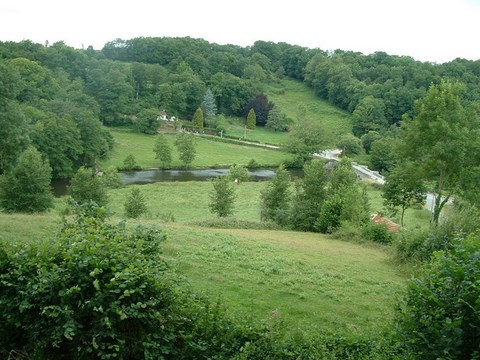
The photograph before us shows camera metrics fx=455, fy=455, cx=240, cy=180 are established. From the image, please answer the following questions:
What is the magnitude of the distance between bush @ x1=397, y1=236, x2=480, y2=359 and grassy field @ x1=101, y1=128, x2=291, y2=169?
54.6m

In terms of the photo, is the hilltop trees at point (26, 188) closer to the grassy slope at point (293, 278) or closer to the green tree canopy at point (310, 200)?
the grassy slope at point (293, 278)

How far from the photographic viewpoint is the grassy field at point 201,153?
63.2m

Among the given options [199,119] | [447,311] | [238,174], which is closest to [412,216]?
[238,174]

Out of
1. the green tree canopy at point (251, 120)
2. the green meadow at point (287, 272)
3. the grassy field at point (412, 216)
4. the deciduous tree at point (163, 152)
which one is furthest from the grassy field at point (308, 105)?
the green meadow at point (287, 272)

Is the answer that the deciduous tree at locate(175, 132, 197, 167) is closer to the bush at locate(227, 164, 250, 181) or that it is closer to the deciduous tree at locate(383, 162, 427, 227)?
the bush at locate(227, 164, 250, 181)

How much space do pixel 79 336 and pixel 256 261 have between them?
9.89 meters

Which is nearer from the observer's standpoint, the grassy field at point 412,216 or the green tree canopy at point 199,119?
the grassy field at point 412,216

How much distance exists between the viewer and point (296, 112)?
339ft

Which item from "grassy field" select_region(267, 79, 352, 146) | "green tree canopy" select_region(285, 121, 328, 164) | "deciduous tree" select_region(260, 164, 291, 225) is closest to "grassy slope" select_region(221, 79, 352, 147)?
"grassy field" select_region(267, 79, 352, 146)

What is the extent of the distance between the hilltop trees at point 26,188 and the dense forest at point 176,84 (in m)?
7.06

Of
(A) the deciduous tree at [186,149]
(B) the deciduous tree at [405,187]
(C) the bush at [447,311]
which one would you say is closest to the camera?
(C) the bush at [447,311]

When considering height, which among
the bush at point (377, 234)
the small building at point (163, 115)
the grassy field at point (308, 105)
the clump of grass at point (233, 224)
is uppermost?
the grassy field at point (308, 105)

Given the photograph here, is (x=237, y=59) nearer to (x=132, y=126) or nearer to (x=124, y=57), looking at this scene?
(x=124, y=57)

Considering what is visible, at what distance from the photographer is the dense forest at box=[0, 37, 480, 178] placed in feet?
182
